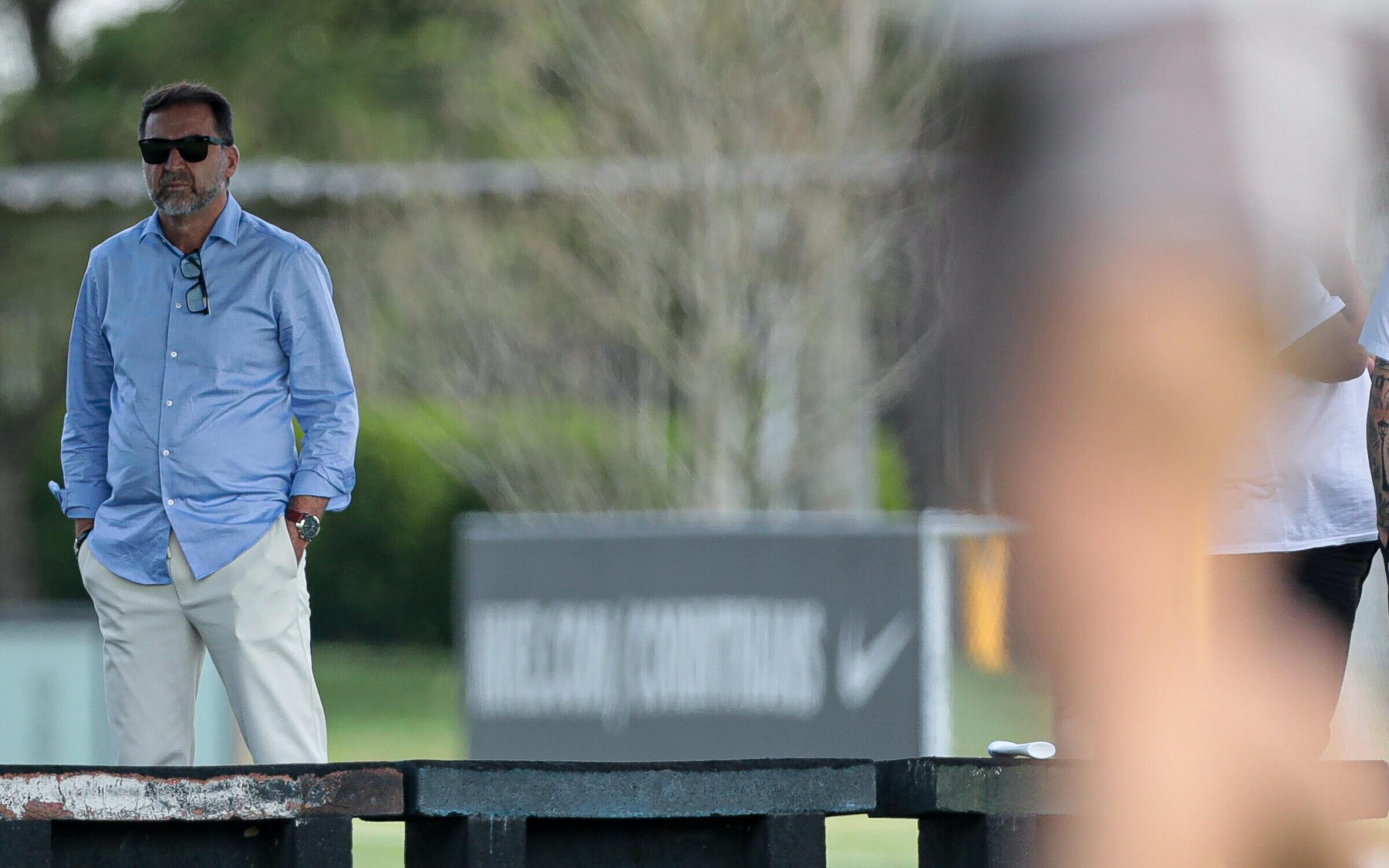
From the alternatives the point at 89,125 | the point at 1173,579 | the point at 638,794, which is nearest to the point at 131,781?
the point at 638,794

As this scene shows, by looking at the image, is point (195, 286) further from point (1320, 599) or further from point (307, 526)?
point (1320, 599)

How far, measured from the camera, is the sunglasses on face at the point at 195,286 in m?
4.03

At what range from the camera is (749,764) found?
3.46 metres

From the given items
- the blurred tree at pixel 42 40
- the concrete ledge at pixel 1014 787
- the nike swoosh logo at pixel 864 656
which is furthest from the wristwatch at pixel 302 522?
the blurred tree at pixel 42 40

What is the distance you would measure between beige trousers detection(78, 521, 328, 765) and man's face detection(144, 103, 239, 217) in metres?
0.68

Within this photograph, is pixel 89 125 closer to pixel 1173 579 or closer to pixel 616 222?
pixel 616 222

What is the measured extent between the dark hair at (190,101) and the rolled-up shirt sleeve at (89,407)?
37 centimetres

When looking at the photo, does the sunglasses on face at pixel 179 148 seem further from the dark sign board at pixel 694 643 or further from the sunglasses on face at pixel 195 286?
the dark sign board at pixel 694 643

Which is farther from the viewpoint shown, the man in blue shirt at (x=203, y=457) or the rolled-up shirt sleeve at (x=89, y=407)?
the rolled-up shirt sleeve at (x=89, y=407)

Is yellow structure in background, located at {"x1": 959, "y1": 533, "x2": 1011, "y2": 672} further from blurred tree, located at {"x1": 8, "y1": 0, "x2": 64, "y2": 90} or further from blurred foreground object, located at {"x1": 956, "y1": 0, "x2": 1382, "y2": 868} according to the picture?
blurred tree, located at {"x1": 8, "y1": 0, "x2": 64, "y2": 90}

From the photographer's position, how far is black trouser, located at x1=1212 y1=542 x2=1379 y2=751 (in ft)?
10.8

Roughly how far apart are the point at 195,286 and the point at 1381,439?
2.31 meters

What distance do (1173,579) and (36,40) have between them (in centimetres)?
1779

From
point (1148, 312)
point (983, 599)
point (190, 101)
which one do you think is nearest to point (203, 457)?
point (190, 101)
